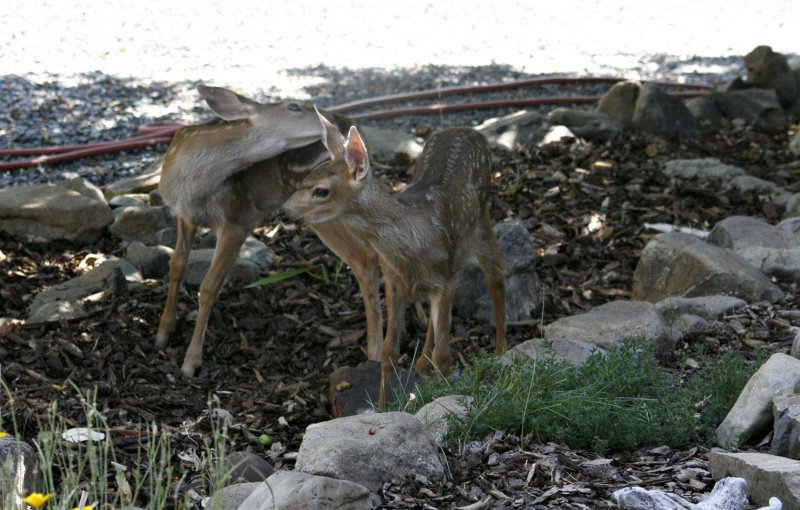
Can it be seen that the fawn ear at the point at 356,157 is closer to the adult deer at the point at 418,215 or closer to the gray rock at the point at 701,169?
the adult deer at the point at 418,215

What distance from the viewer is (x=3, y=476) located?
10.2 feet

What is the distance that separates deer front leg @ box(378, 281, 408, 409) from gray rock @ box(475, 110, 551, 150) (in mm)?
4664

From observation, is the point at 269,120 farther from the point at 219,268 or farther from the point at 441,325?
the point at 441,325

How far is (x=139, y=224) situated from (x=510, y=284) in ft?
10.4

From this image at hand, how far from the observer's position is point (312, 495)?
314 centimetres

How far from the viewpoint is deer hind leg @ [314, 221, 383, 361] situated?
627 centimetres

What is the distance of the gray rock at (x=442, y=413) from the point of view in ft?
13.1

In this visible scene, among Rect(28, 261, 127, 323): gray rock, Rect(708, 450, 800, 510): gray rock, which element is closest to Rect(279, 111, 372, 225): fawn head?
Rect(708, 450, 800, 510): gray rock

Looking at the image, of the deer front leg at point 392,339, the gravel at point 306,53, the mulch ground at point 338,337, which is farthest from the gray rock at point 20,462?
the gravel at point 306,53

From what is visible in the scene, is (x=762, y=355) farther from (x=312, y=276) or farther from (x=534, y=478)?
(x=312, y=276)

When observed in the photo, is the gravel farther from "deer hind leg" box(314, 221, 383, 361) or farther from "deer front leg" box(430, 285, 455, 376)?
"deer front leg" box(430, 285, 455, 376)

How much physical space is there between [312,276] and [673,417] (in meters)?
3.74

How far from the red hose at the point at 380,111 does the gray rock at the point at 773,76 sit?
763 millimetres

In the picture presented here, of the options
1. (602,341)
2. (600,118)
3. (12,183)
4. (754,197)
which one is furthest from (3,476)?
(600,118)
